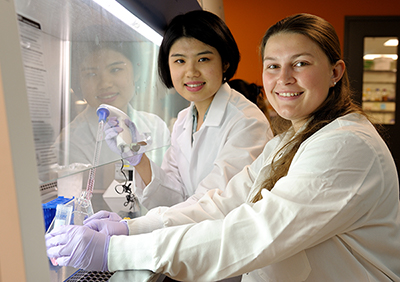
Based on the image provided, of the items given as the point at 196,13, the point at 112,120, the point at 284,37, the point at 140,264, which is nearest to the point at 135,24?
the point at 196,13

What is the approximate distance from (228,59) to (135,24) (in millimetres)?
474

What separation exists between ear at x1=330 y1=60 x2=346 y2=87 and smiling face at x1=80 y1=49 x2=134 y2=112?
2.32 feet

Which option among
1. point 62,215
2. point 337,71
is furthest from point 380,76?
point 62,215

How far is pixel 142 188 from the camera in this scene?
169 cm

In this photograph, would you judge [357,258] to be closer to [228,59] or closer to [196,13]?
[228,59]

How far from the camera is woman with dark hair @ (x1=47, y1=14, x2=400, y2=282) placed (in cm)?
77

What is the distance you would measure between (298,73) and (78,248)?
75 cm

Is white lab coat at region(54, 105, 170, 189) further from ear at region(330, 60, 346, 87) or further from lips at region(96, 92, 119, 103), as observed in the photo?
ear at region(330, 60, 346, 87)

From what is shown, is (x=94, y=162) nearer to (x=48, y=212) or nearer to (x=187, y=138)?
(x=48, y=212)

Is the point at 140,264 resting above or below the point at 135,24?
below

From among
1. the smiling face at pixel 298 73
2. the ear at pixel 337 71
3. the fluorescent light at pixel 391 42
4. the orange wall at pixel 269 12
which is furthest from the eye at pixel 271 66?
the fluorescent light at pixel 391 42

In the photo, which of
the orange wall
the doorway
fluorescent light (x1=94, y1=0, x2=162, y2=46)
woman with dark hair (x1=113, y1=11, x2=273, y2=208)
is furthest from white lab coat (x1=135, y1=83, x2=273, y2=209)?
the doorway

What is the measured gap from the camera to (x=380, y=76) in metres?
4.74

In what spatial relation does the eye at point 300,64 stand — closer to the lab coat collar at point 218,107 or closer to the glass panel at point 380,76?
the lab coat collar at point 218,107
